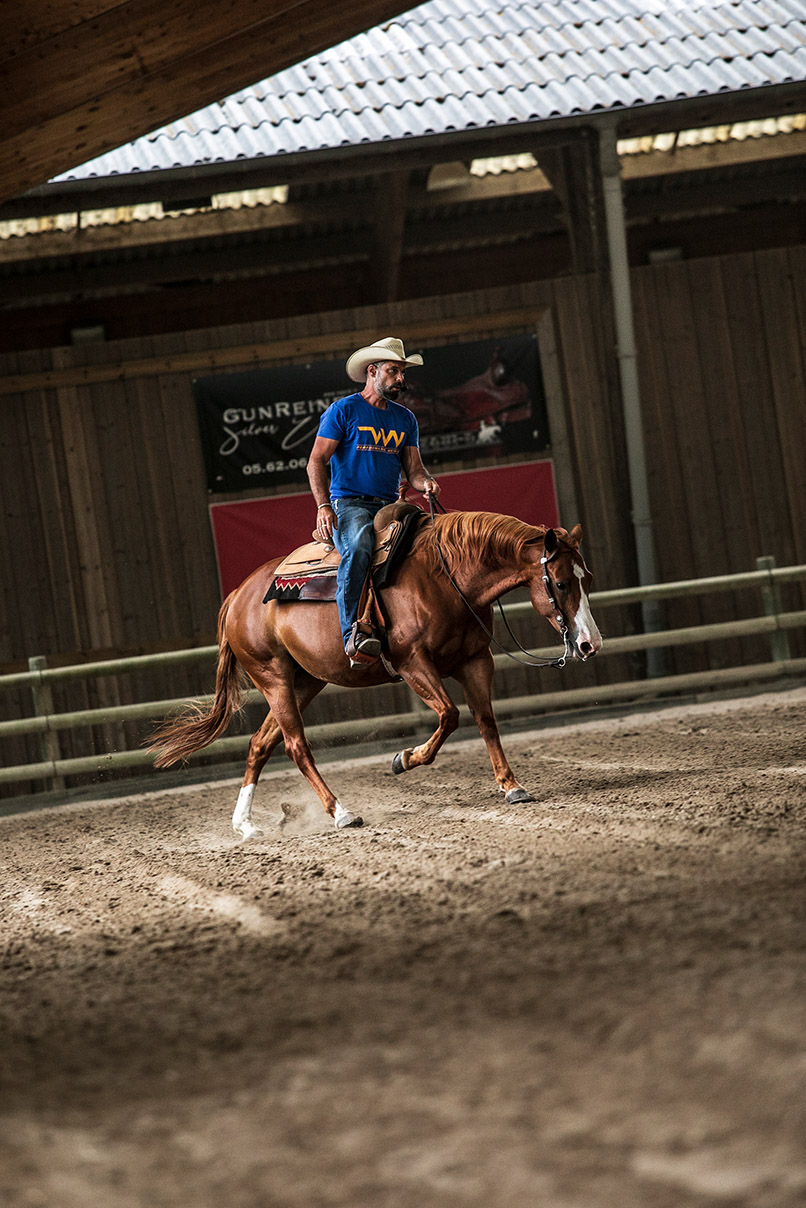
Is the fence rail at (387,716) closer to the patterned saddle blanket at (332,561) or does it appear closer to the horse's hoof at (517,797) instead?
the patterned saddle blanket at (332,561)

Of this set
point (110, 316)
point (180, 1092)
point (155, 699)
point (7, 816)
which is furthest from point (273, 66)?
point (110, 316)

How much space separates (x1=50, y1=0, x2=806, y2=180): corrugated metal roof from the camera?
33.3ft

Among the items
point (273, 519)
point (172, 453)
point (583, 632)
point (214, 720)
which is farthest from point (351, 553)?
point (172, 453)

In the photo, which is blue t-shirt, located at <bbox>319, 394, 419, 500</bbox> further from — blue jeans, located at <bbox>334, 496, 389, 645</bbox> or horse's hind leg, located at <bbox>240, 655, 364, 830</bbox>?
horse's hind leg, located at <bbox>240, 655, 364, 830</bbox>

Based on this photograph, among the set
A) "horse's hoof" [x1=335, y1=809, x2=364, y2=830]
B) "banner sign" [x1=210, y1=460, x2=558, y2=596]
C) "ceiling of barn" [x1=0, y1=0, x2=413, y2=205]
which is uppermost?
"ceiling of barn" [x1=0, y1=0, x2=413, y2=205]

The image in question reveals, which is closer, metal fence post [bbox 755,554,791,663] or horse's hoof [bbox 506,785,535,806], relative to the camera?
horse's hoof [bbox 506,785,535,806]

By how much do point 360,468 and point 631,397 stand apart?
16.8ft

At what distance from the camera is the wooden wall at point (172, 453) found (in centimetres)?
1120

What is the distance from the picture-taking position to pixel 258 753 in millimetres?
6707

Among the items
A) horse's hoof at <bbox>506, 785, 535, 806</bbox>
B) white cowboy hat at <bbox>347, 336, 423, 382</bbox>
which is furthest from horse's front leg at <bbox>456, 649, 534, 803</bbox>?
white cowboy hat at <bbox>347, 336, 423, 382</bbox>

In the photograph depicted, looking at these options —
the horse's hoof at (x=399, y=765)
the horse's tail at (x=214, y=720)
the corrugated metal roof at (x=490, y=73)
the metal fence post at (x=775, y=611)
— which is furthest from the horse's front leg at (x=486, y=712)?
the corrugated metal roof at (x=490, y=73)

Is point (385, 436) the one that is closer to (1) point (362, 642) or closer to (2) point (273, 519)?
(1) point (362, 642)

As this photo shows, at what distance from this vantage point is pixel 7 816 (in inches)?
334

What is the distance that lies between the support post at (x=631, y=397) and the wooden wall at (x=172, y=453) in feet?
1.38
